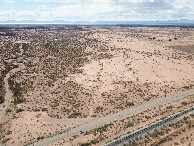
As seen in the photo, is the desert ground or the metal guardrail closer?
the metal guardrail

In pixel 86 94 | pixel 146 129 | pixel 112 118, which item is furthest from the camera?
pixel 86 94

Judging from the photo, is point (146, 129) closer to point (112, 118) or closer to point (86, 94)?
point (112, 118)

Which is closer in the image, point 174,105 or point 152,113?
point 152,113

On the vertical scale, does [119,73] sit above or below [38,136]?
above

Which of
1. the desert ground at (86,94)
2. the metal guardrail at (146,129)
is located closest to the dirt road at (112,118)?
the desert ground at (86,94)

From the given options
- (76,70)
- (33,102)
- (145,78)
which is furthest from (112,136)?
(76,70)

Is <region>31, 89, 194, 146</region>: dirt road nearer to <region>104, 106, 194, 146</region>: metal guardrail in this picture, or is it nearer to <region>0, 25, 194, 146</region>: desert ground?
<region>0, 25, 194, 146</region>: desert ground

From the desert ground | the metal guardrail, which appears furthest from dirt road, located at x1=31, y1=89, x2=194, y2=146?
the metal guardrail

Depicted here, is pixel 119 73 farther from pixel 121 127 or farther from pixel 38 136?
pixel 38 136

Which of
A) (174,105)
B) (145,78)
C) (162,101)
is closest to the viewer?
(174,105)

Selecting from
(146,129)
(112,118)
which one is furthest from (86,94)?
(146,129)

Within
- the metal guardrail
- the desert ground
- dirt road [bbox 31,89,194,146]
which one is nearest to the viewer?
the metal guardrail
